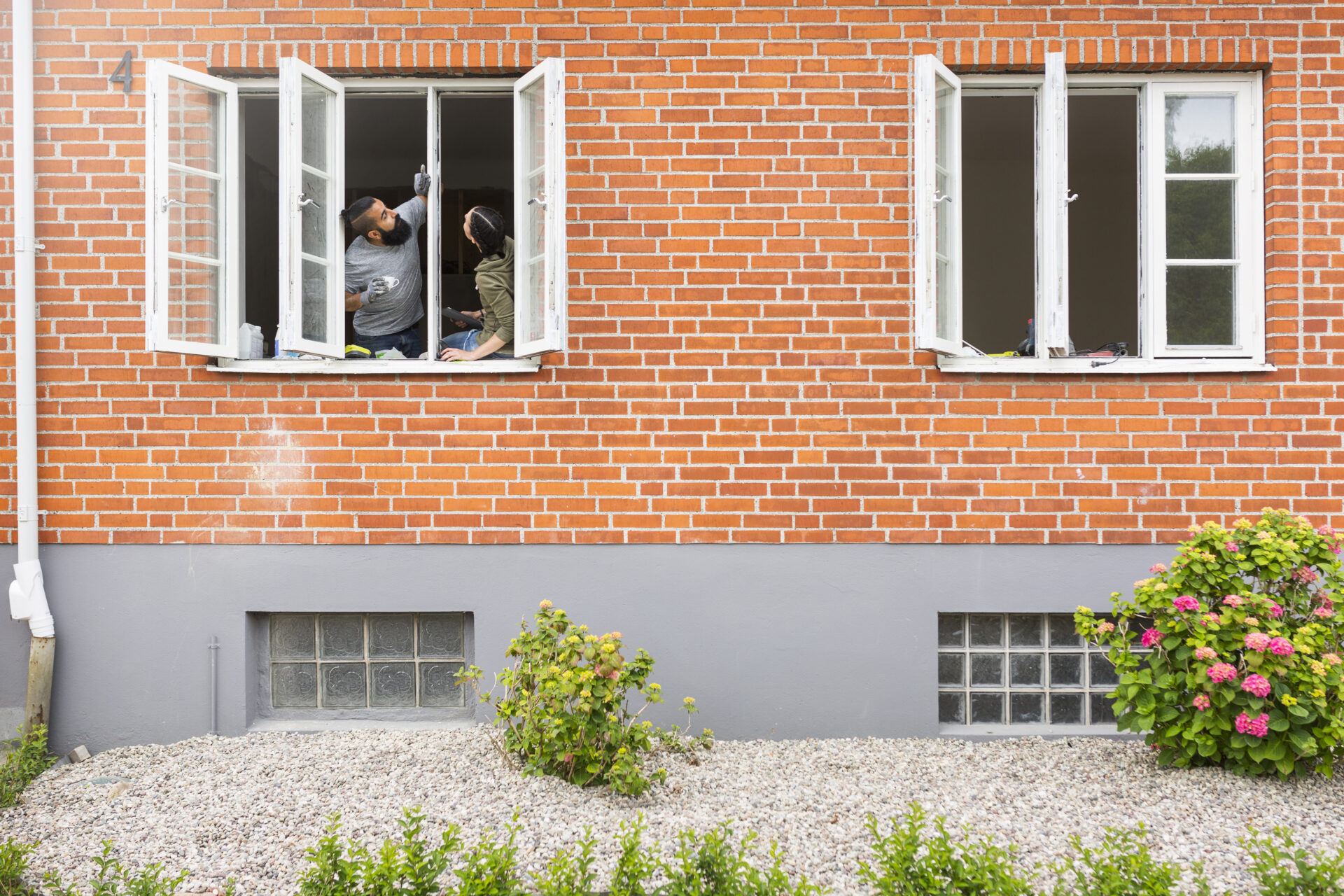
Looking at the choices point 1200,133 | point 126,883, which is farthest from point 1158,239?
point 126,883

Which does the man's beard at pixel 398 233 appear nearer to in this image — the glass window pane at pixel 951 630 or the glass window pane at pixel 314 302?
the glass window pane at pixel 314 302

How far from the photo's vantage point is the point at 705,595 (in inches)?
161

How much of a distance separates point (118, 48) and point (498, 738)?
3831 millimetres

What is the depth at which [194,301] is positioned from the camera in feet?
12.6

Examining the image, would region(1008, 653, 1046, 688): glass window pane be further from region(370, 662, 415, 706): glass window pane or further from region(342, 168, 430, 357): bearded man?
region(342, 168, 430, 357): bearded man

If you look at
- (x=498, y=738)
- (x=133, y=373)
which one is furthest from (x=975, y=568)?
(x=133, y=373)

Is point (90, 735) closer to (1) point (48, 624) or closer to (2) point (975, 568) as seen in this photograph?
(1) point (48, 624)

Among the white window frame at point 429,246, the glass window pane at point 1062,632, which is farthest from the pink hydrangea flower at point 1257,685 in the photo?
the white window frame at point 429,246

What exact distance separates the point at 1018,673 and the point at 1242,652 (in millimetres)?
1127

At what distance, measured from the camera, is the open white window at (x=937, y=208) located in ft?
12.4

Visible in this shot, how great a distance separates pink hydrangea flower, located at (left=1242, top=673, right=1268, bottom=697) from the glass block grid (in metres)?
1.07

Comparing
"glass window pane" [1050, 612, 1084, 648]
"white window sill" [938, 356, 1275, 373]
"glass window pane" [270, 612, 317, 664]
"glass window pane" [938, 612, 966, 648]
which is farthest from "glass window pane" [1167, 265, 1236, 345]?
"glass window pane" [270, 612, 317, 664]

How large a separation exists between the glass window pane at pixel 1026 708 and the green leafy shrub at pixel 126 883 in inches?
140

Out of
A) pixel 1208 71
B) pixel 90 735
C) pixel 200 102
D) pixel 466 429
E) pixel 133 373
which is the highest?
pixel 1208 71
